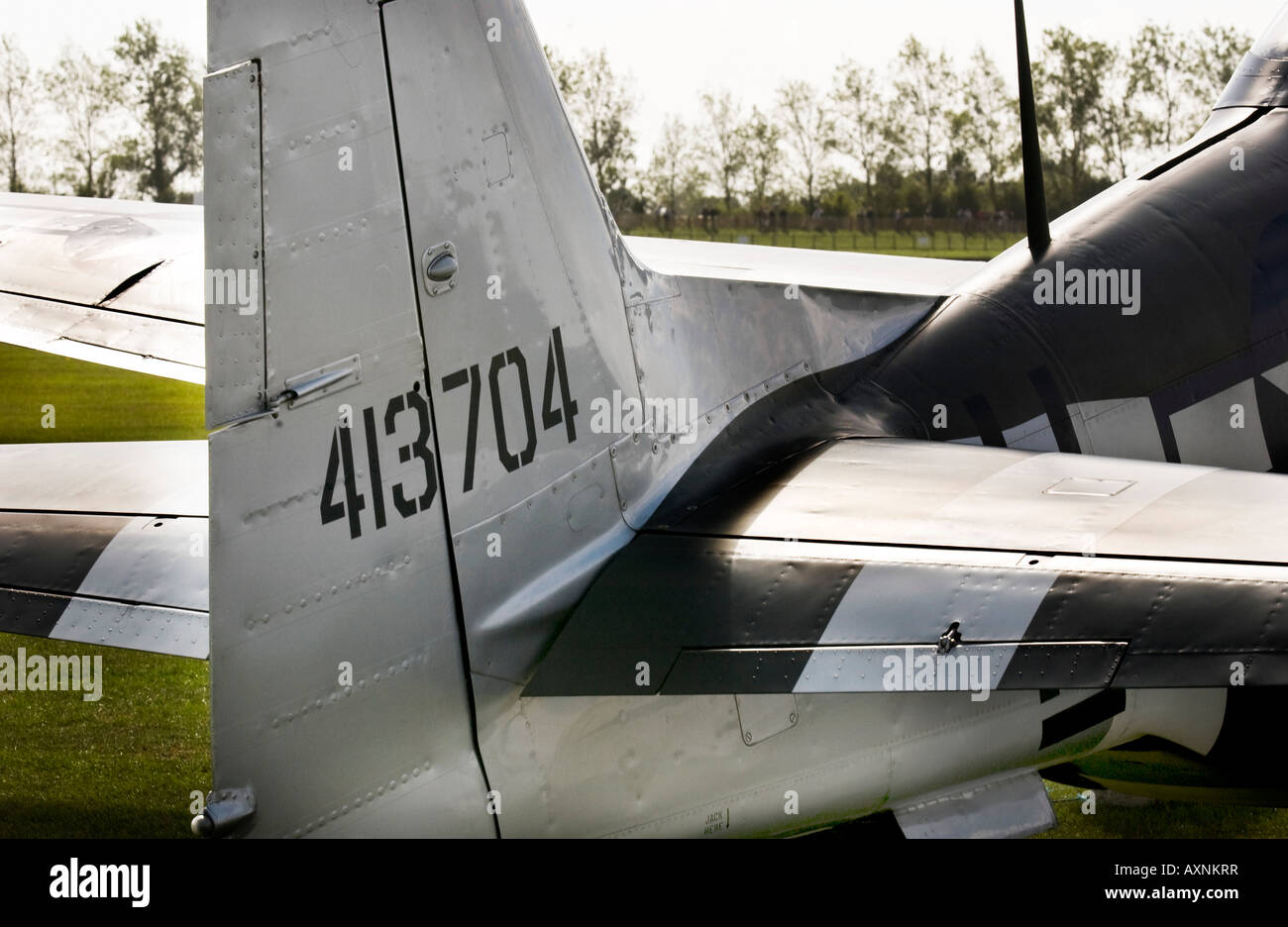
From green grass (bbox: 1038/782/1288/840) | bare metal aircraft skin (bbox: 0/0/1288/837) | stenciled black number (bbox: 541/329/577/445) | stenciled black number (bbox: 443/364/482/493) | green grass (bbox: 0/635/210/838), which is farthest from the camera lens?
green grass (bbox: 0/635/210/838)

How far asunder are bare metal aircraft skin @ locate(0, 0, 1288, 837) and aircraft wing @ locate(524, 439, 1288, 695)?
1 cm

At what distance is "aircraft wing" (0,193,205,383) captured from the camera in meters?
5.57

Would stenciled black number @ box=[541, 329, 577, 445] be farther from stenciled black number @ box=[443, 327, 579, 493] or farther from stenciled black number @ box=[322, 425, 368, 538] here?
stenciled black number @ box=[322, 425, 368, 538]

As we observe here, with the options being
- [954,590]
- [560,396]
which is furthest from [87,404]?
[954,590]

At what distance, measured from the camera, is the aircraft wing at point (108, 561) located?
4.24 m

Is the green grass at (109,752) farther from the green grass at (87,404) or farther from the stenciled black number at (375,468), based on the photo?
the green grass at (87,404)

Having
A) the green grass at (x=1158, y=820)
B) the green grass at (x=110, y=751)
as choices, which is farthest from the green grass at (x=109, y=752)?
the green grass at (x=1158, y=820)

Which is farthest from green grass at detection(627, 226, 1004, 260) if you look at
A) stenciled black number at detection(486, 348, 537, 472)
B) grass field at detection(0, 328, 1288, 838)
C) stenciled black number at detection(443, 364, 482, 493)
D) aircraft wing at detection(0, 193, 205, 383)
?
stenciled black number at detection(443, 364, 482, 493)

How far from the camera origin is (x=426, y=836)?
3.46m

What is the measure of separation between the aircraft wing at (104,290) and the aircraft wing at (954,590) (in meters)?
2.72

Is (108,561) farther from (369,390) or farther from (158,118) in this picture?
(158,118)

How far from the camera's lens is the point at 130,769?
6961mm
